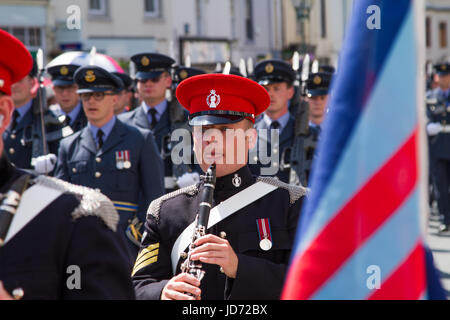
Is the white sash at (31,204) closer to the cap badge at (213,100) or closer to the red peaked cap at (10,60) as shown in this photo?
the red peaked cap at (10,60)

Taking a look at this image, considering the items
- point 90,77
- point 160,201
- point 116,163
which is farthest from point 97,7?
point 160,201

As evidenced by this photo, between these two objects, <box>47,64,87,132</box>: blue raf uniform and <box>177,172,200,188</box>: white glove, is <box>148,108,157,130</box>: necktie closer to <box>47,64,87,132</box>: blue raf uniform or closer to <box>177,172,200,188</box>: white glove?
<box>47,64,87,132</box>: blue raf uniform

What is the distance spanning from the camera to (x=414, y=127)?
1.94m

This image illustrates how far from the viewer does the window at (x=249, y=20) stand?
131 feet

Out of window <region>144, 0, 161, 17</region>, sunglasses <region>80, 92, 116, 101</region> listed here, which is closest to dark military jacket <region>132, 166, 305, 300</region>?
sunglasses <region>80, 92, 116, 101</region>

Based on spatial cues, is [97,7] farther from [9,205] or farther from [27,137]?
[9,205]

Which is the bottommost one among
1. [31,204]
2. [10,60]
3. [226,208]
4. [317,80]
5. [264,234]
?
[264,234]

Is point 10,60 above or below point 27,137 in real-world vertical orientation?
above

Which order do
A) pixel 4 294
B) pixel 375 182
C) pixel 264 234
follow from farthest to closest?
pixel 264 234 → pixel 4 294 → pixel 375 182

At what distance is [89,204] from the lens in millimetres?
2490

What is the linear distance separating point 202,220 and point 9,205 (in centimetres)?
99

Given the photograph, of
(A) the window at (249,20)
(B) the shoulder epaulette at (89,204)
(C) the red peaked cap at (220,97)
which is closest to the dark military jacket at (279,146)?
(C) the red peaked cap at (220,97)

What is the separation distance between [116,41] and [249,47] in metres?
11.0

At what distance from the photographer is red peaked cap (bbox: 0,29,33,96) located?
2.45 metres
